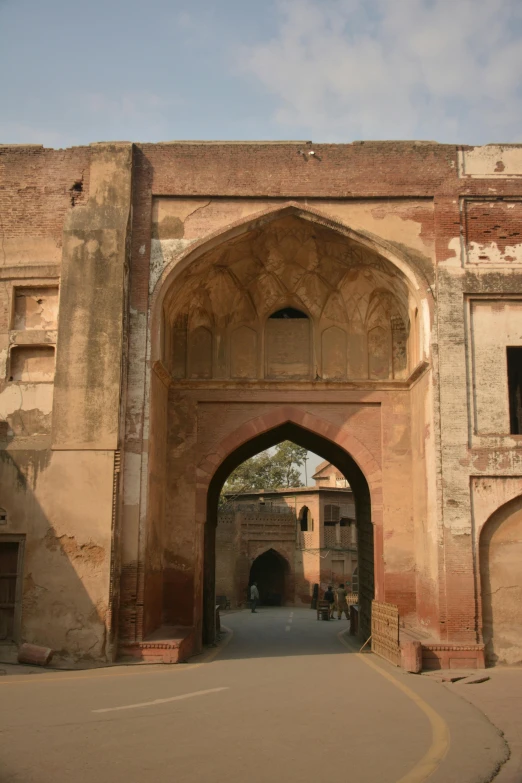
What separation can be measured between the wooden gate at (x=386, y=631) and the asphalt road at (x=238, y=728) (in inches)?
33.6

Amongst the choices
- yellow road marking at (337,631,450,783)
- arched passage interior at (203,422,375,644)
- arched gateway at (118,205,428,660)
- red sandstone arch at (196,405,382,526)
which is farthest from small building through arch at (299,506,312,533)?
yellow road marking at (337,631,450,783)

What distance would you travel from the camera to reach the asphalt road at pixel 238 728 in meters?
4.84

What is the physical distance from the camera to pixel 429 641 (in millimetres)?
10359

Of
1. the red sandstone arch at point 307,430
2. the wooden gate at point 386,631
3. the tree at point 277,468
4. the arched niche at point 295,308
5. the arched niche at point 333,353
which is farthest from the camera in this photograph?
the tree at point 277,468

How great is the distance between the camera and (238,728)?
19.6ft

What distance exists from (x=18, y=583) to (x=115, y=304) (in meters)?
3.85

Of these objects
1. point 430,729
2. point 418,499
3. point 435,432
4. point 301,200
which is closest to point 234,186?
point 301,200

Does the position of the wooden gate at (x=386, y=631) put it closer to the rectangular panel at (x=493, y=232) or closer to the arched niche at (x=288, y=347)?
the arched niche at (x=288, y=347)

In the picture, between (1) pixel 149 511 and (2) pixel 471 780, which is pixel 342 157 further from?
(2) pixel 471 780

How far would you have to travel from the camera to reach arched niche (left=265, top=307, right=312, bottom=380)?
12898 millimetres

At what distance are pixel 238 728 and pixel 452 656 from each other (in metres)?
4.93

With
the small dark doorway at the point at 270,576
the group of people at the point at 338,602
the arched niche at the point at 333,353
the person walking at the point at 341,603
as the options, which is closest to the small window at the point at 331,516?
the small dark doorway at the point at 270,576

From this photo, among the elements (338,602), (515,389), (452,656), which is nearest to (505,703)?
(452,656)

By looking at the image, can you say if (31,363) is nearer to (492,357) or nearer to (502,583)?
(492,357)
